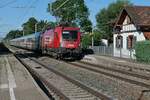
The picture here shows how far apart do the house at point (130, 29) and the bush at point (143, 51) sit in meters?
4.82

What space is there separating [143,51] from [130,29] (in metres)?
13.8

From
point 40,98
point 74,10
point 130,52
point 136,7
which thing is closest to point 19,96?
point 40,98

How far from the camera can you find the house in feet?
163

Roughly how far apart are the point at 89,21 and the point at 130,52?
63.6 m

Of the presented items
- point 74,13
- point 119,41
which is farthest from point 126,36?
point 74,13

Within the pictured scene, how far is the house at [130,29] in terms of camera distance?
1954 inches

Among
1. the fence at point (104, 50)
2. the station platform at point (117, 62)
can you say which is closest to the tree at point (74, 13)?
the fence at point (104, 50)

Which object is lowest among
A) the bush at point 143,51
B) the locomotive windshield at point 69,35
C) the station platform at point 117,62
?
the station platform at point 117,62

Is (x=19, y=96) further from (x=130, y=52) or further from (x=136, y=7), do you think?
(x=136, y=7)

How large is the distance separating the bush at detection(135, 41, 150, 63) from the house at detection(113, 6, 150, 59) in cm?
482

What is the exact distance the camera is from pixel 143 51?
1553 inches

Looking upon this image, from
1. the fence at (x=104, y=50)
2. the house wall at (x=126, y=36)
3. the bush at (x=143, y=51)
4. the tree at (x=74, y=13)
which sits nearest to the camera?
the bush at (x=143, y=51)

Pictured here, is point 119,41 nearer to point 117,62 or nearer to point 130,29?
point 130,29

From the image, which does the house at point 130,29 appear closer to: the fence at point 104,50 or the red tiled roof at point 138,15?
the red tiled roof at point 138,15
